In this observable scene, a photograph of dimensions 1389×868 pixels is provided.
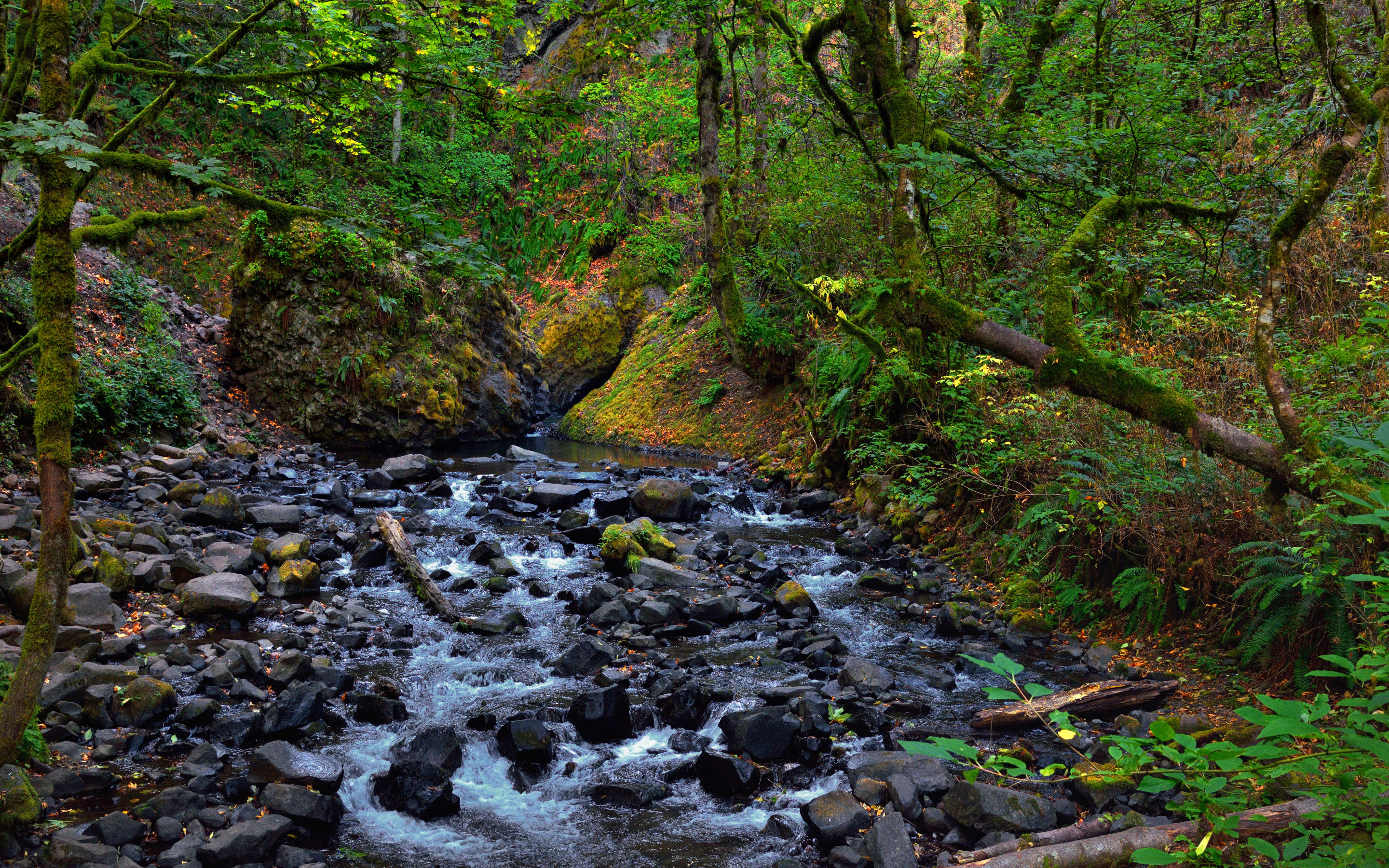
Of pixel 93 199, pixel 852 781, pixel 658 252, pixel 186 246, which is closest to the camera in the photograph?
pixel 852 781

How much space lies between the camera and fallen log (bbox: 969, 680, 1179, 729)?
522 centimetres

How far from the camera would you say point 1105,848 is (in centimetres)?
306

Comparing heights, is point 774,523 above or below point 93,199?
below

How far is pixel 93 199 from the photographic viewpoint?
1648cm

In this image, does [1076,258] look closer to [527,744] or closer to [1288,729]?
[1288,729]

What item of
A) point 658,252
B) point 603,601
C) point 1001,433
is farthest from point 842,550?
point 658,252

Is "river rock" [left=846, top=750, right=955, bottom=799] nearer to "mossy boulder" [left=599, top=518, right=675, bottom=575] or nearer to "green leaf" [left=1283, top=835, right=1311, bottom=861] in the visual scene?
"green leaf" [left=1283, top=835, right=1311, bottom=861]

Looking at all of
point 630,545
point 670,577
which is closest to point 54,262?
point 670,577

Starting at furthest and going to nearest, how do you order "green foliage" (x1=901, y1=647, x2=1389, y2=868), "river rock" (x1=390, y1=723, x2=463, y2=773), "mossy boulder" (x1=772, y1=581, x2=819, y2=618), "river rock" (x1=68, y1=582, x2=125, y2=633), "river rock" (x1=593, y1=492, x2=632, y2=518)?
"river rock" (x1=593, y1=492, x2=632, y2=518)
"mossy boulder" (x1=772, y1=581, x2=819, y2=618)
"river rock" (x1=68, y1=582, x2=125, y2=633)
"river rock" (x1=390, y1=723, x2=463, y2=773)
"green foliage" (x1=901, y1=647, x2=1389, y2=868)

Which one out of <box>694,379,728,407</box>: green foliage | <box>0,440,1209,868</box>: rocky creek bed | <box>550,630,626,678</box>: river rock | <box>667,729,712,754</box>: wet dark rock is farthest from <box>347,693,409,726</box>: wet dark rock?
<box>694,379,728,407</box>: green foliage

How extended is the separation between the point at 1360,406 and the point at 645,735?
17.6 feet

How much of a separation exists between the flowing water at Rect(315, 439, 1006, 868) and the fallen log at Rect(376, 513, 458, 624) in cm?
13

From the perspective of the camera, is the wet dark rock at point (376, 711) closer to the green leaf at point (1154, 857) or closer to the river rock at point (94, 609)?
the river rock at point (94, 609)

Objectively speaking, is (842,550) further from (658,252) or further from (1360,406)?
(658,252)
